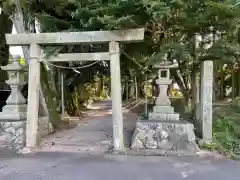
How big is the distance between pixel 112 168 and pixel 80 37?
126 inches

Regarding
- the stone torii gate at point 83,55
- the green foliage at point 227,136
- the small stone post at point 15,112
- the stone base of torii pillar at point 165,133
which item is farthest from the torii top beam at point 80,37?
the green foliage at point 227,136

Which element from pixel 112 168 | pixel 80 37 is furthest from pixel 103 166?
pixel 80 37

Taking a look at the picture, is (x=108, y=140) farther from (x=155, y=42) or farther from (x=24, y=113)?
(x=155, y=42)

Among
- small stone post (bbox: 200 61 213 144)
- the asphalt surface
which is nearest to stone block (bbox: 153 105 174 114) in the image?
small stone post (bbox: 200 61 213 144)

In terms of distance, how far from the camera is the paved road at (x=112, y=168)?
5.36m

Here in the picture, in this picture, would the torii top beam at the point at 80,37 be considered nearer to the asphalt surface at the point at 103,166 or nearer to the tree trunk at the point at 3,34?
the asphalt surface at the point at 103,166

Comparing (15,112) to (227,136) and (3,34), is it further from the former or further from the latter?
(227,136)

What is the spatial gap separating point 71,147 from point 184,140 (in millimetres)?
2829

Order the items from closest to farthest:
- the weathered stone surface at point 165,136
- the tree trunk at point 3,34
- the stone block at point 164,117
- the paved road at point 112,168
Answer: the paved road at point 112,168 < the weathered stone surface at point 165,136 < the stone block at point 164,117 < the tree trunk at point 3,34

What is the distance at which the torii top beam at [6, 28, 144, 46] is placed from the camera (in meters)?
7.04

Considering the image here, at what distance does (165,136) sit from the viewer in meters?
7.32

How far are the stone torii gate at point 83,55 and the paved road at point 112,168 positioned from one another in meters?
0.78

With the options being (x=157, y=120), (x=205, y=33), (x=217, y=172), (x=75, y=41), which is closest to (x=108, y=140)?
(x=157, y=120)

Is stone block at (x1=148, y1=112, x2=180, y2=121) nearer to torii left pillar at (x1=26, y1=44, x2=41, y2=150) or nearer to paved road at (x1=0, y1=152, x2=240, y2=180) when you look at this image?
paved road at (x1=0, y1=152, x2=240, y2=180)
